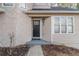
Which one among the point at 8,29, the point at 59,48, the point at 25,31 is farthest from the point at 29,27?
the point at 59,48

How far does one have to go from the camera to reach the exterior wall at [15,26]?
255 cm

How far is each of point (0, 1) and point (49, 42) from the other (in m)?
0.65

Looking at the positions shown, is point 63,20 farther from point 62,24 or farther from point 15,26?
point 15,26

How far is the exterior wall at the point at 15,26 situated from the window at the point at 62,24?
278 millimetres

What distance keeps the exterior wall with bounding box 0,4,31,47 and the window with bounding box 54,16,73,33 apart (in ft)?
0.91

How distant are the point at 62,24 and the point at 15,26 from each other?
1.57 feet

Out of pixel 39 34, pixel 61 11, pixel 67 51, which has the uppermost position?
pixel 61 11

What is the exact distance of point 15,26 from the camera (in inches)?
101

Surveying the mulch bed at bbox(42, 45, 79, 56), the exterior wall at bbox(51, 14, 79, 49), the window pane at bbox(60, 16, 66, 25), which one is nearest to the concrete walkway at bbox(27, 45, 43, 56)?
the mulch bed at bbox(42, 45, 79, 56)

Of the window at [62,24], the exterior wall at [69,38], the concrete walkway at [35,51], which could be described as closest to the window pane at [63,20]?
the window at [62,24]

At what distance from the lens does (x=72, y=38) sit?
99.8 inches

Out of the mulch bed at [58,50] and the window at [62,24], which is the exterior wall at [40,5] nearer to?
the window at [62,24]

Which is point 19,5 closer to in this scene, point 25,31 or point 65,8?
point 25,31

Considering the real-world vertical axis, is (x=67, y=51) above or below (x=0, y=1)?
below
